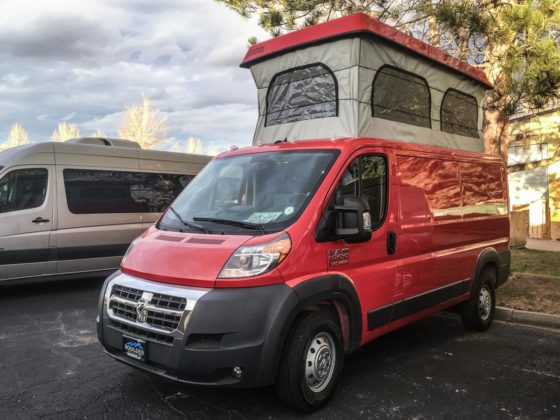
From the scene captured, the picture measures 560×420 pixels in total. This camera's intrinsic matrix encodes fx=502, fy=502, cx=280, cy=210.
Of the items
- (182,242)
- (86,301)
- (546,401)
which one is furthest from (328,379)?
(86,301)

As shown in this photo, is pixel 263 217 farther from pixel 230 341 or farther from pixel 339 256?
pixel 230 341

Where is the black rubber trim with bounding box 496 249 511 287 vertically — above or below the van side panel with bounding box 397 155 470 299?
below

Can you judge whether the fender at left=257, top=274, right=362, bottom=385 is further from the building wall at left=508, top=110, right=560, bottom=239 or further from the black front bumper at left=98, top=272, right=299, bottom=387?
the building wall at left=508, top=110, right=560, bottom=239

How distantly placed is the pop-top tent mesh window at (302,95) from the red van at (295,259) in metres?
0.02

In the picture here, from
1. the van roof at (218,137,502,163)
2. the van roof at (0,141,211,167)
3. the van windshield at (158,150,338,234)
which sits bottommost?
the van windshield at (158,150,338,234)

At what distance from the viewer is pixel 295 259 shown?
3598 millimetres

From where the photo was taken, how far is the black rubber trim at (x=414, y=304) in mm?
4348

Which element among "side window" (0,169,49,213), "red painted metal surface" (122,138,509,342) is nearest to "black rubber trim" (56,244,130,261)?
"side window" (0,169,49,213)

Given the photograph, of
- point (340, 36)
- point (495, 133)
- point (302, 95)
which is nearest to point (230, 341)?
point (302, 95)

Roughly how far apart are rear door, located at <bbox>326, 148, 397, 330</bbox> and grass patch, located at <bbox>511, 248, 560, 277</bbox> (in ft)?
19.8

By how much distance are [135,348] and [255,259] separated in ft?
3.56

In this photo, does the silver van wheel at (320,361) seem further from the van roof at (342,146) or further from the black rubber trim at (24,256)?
the black rubber trim at (24,256)

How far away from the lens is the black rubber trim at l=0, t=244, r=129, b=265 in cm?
764

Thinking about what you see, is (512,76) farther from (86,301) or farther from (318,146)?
(86,301)
